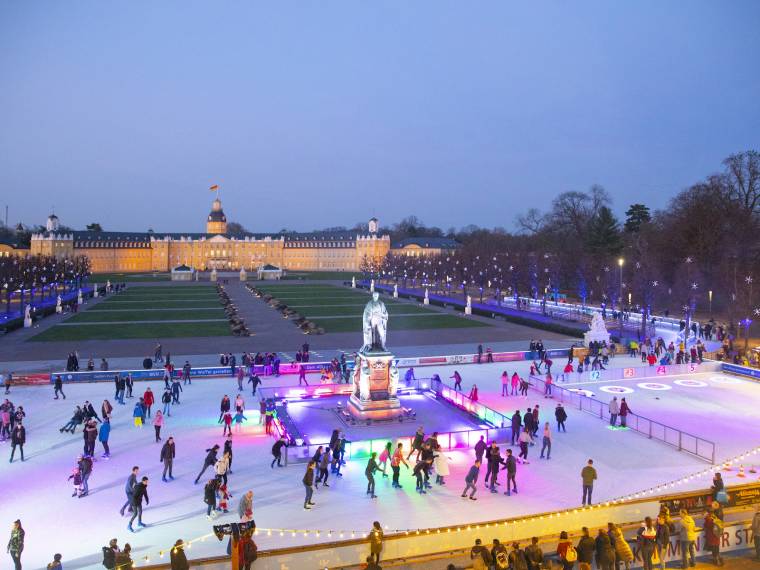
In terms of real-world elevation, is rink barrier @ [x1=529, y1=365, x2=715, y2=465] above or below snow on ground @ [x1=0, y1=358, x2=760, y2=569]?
above

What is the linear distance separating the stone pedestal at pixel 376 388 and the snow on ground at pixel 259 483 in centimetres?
392

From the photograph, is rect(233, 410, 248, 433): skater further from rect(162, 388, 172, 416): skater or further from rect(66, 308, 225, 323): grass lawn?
rect(66, 308, 225, 323): grass lawn

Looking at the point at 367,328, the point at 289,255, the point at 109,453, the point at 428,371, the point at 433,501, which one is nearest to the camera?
the point at 433,501

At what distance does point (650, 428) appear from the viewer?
22.1 metres

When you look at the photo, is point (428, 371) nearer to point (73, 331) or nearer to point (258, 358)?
point (258, 358)

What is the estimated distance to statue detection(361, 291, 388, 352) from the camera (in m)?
24.0

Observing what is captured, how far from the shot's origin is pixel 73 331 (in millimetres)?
48219

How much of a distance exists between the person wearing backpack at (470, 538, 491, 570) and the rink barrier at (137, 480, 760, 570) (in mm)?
1037

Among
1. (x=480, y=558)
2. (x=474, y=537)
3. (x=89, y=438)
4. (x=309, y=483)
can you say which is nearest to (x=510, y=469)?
(x=474, y=537)

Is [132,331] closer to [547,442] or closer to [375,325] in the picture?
[375,325]

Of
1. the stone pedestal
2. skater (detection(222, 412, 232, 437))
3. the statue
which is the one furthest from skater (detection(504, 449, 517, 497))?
skater (detection(222, 412, 232, 437))

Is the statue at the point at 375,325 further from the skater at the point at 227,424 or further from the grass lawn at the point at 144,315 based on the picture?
the grass lawn at the point at 144,315

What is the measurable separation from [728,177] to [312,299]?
50.9 m

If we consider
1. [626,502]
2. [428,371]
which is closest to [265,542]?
[626,502]
